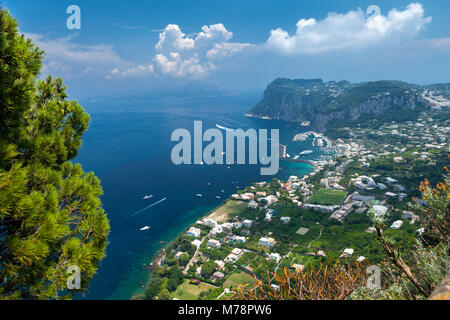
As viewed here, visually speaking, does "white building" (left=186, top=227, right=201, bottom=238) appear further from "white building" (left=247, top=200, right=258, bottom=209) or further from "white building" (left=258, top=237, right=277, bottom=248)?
"white building" (left=247, top=200, right=258, bottom=209)

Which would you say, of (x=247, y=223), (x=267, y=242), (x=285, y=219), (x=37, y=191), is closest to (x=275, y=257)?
(x=267, y=242)

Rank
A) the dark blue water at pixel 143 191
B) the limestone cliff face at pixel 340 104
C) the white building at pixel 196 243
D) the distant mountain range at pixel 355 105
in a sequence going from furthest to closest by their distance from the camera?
the limestone cliff face at pixel 340 104
the distant mountain range at pixel 355 105
the white building at pixel 196 243
the dark blue water at pixel 143 191

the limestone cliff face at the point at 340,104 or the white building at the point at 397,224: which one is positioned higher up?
the limestone cliff face at the point at 340,104

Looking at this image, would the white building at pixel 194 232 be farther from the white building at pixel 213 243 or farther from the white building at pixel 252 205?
the white building at pixel 252 205

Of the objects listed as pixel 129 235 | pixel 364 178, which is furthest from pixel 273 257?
pixel 364 178

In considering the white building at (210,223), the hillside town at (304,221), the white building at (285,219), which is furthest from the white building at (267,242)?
the white building at (210,223)

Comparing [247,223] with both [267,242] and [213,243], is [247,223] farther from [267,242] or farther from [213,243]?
[213,243]

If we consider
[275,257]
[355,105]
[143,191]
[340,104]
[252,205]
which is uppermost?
[340,104]
